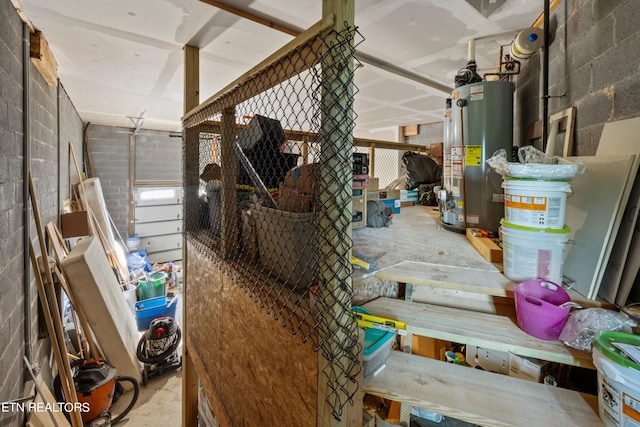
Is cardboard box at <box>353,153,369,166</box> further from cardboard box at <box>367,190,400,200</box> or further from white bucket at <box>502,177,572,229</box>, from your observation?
white bucket at <box>502,177,572,229</box>

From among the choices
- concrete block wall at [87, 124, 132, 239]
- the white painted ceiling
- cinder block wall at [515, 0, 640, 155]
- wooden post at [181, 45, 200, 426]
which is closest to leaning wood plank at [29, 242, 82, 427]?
wooden post at [181, 45, 200, 426]

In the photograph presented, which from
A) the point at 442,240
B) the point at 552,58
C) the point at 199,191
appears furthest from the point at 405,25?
the point at 199,191

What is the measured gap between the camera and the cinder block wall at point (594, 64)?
121cm

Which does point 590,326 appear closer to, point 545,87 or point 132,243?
point 545,87

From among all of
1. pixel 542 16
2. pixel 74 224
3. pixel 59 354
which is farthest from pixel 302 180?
pixel 74 224

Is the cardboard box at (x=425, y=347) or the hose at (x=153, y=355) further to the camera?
the hose at (x=153, y=355)

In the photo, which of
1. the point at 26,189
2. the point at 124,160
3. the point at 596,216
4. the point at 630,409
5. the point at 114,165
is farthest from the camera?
the point at 124,160

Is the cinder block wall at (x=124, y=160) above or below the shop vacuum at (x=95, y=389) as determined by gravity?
above

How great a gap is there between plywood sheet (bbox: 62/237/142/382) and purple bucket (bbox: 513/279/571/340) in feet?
10.8

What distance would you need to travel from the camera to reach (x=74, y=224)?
3.40 metres

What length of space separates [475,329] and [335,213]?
73 centimetres

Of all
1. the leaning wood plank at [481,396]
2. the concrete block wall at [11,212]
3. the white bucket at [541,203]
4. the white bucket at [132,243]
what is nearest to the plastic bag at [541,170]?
the white bucket at [541,203]

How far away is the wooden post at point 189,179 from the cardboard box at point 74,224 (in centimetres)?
193

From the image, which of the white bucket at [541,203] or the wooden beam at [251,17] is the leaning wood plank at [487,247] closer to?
the white bucket at [541,203]
